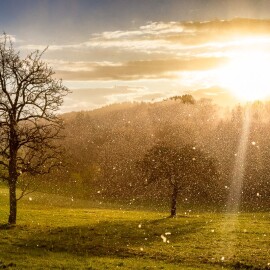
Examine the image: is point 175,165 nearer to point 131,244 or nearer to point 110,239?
point 110,239

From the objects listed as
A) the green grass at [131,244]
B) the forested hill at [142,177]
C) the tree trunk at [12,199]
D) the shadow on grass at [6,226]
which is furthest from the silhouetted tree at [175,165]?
the shadow on grass at [6,226]

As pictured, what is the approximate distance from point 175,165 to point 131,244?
2783cm

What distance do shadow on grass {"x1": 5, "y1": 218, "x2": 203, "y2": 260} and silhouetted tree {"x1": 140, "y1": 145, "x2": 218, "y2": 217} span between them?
1221cm

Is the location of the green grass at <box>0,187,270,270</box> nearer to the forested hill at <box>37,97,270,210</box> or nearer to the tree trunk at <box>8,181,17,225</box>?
the tree trunk at <box>8,181,17,225</box>

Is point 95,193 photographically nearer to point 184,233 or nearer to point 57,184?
point 57,184

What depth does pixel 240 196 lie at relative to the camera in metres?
116

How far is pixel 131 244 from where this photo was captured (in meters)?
40.6

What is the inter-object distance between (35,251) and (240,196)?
3486 inches

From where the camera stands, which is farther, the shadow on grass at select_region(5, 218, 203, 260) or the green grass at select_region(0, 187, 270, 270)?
the shadow on grass at select_region(5, 218, 203, 260)

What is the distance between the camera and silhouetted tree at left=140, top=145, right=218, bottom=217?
66938 millimetres

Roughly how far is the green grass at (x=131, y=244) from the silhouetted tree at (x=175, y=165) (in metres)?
9.50

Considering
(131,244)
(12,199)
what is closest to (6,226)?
(12,199)

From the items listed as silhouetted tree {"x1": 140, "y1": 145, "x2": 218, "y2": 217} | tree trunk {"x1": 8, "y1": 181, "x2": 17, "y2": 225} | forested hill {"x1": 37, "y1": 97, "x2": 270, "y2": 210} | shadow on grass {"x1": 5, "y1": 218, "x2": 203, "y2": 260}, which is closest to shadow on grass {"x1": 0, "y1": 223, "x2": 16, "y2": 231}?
tree trunk {"x1": 8, "y1": 181, "x2": 17, "y2": 225}

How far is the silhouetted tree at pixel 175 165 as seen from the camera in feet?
220
